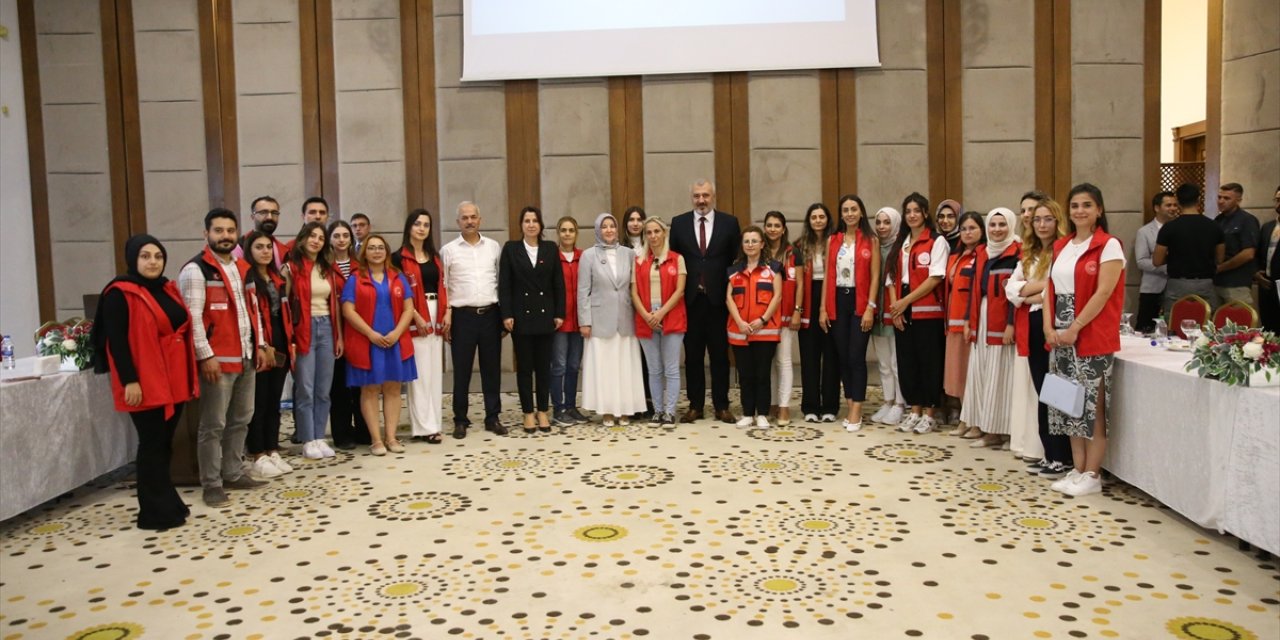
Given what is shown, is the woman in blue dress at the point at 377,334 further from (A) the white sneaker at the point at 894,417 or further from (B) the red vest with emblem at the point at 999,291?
(B) the red vest with emblem at the point at 999,291

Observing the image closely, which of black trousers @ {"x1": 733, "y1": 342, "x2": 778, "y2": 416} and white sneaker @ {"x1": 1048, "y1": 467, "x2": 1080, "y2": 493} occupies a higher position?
black trousers @ {"x1": 733, "y1": 342, "x2": 778, "y2": 416}

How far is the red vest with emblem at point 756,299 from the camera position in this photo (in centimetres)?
577

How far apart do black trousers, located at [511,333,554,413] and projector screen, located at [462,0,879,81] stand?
9.60 ft

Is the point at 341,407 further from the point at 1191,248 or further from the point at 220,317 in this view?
the point at 1191,248

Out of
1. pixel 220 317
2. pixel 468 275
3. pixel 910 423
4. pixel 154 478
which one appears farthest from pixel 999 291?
pixel 154 478

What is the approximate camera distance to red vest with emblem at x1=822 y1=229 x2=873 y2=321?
18.8ft

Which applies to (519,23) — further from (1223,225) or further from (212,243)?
(1223,225)

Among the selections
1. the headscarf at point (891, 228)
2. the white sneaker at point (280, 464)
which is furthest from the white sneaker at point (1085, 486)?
the white sneaker at point (280, 464)

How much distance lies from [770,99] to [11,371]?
587 cm

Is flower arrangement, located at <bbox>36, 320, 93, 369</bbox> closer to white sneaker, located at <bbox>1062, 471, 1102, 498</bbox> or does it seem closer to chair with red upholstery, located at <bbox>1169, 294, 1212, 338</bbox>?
white sneaker, located at <bbox>1062, 471, 1102, 498</bbox>

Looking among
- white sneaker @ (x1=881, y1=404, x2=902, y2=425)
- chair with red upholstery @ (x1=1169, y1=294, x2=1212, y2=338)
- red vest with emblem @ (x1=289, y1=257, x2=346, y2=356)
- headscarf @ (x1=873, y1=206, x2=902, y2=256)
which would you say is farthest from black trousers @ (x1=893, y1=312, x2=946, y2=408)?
red vest with emblem @ (x1=289, y1=257, x2=346, y2=356)

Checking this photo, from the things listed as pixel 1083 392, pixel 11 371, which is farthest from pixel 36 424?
pixel 1083 392

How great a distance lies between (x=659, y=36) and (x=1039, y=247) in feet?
13.8

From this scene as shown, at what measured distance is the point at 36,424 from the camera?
409 centimetres
